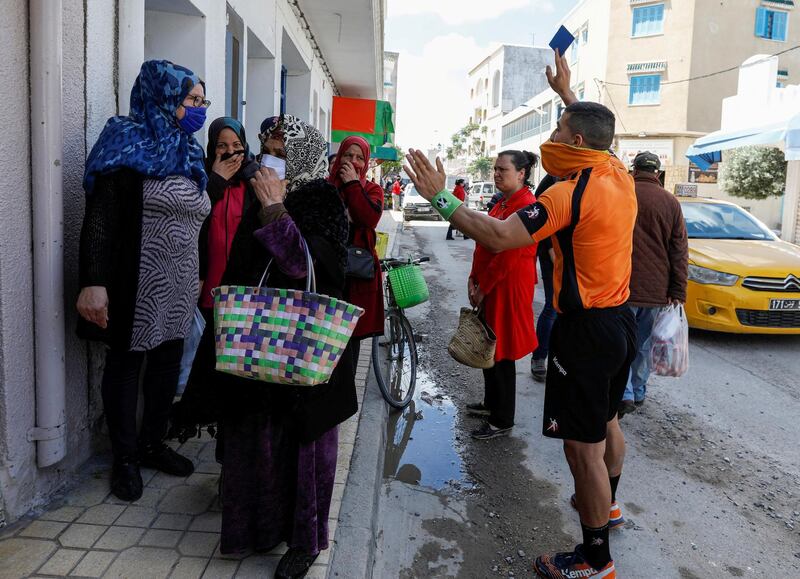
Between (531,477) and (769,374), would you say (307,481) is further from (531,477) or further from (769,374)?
(769,374)

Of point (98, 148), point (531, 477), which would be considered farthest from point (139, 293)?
point (531, 477)

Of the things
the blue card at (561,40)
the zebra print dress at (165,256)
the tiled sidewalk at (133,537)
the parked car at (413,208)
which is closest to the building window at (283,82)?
the zebra print dress at (165,256)

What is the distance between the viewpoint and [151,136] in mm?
2898

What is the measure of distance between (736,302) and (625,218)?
464 cm

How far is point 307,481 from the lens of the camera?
243cm

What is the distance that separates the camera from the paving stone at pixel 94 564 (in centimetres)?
241

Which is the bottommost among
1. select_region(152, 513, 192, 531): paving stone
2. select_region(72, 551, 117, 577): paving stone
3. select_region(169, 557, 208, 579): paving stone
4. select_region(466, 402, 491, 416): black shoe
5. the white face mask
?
select_region(466, 402, 491, 416): black shoe

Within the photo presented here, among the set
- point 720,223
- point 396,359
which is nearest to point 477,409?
point 396,359

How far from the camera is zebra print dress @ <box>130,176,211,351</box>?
2857 mm

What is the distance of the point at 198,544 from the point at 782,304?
6.16 m

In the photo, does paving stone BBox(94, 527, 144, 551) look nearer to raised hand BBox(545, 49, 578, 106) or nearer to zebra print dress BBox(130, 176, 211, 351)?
zebra print dress BBox(130, 176, 211, 351)

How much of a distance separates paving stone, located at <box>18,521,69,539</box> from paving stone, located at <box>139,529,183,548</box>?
1.17 feet

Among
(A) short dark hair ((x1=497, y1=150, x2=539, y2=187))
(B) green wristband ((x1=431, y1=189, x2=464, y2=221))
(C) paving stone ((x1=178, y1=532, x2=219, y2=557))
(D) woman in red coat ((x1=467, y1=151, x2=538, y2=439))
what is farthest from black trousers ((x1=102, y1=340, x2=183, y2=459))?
(A) short dark hair ((x1=497, y1=150, x2=539, y2=187))

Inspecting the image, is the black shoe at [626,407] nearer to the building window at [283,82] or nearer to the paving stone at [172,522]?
the paving stone at [172,522]
